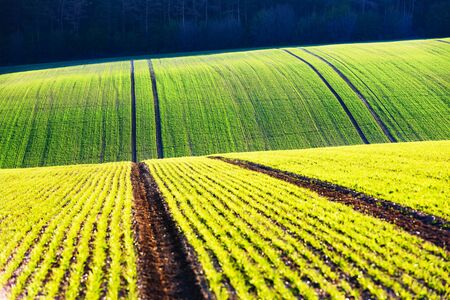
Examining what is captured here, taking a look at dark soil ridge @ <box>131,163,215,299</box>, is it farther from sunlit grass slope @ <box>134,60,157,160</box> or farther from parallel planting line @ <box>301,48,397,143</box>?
parallel planting line @ <box>301,48,397,143</box>

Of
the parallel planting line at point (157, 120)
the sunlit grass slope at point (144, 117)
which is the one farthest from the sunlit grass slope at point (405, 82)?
the sunlit grass slope at point (144, 117)

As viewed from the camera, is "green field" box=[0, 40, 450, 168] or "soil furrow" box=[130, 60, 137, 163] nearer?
"soil furrow" box=[130, 60, 137, 163]

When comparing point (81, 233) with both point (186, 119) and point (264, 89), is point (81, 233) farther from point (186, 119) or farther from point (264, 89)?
point (264, 89)

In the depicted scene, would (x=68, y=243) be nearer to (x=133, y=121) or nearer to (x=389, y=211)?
(x=389, y=211)

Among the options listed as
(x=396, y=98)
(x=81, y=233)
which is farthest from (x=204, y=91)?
(x=81, y=233)

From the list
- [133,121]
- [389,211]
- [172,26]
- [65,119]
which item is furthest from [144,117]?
[172,26]

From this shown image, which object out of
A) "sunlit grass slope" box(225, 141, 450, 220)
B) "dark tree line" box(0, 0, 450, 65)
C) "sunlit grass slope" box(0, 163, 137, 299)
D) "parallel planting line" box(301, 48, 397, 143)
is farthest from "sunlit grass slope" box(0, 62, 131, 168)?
"parallel planting line" box(301, 48, 397, 143)
